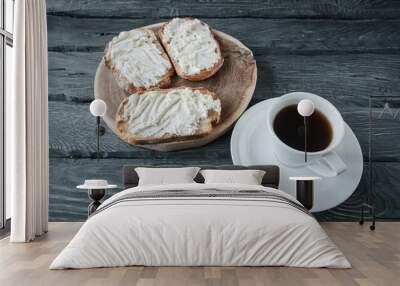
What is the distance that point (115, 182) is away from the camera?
603cm

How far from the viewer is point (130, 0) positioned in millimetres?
6078

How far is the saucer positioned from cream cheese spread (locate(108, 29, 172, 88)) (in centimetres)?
101

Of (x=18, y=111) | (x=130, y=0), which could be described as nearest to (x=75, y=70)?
(x=130, y=0)

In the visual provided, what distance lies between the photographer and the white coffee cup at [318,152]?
508 cm

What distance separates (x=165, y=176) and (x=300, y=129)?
1.43 metres

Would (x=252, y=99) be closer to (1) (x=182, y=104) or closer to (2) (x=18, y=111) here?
(1) (x=182, y=104)

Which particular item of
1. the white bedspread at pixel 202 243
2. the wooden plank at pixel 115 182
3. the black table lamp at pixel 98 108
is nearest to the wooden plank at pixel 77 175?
the wooden plank at pixel 115 182

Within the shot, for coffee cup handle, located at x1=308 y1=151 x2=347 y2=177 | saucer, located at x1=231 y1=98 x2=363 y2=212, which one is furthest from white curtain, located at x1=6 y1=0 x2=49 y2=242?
coffee cup handle, located at x1=308 y1=151 x2=347 y2=177

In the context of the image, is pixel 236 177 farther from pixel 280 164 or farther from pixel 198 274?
pixel 198 274

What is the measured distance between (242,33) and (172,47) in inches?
30.8

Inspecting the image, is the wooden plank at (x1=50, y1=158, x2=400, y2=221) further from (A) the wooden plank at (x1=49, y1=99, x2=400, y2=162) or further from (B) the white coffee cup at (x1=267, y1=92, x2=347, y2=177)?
(B) the white coffee cup at (x1=267, y1=92, x2=347, y2=177)

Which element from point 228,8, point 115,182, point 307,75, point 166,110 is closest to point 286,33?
point 307,75

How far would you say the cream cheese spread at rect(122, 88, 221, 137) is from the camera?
5.80 metres

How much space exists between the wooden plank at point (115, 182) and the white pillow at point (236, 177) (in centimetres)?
52
